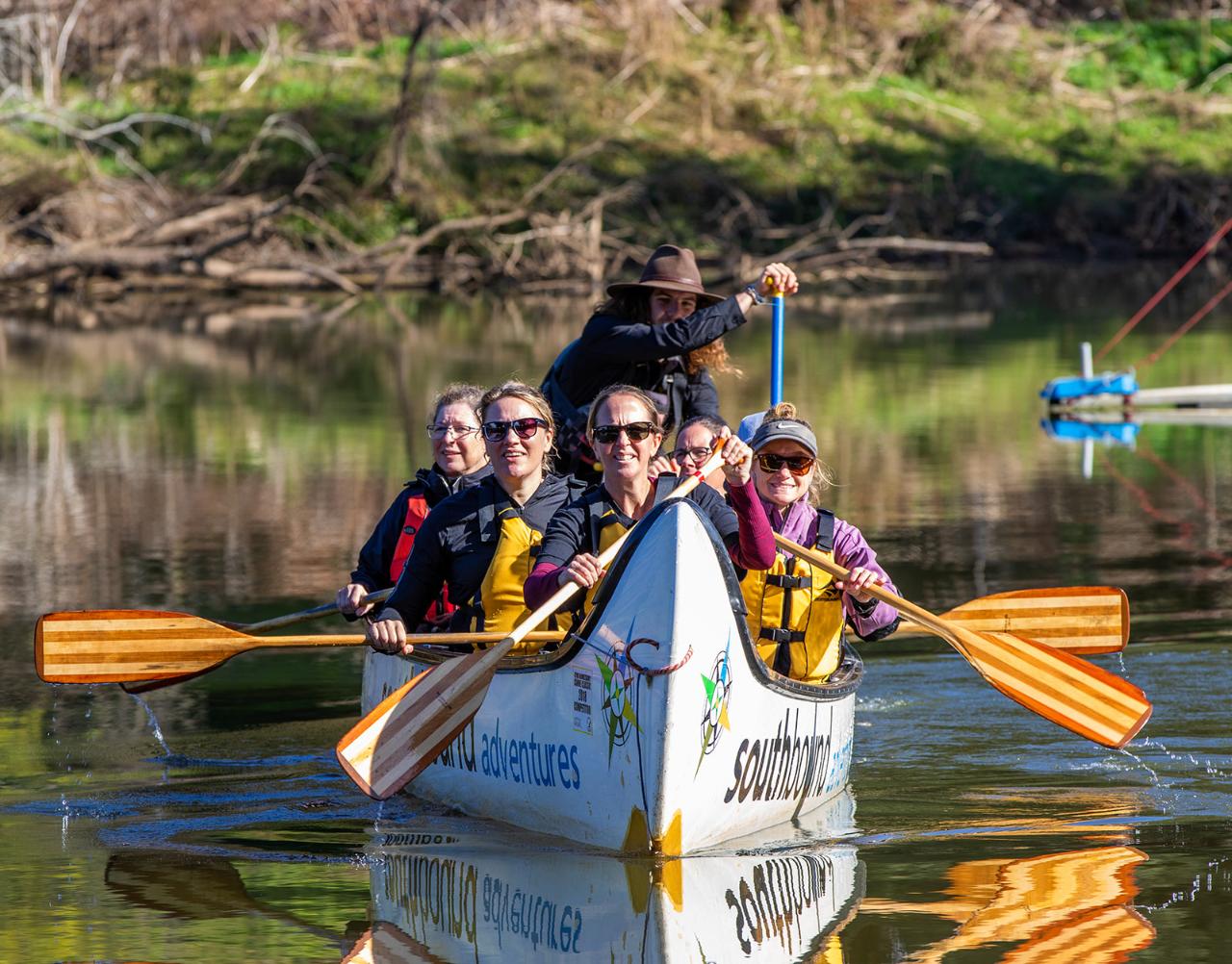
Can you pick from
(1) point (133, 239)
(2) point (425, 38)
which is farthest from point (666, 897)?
(2) point (425, 38)

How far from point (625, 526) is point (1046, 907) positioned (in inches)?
67.4

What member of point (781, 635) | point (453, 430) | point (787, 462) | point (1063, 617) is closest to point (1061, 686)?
point (1063, 617)

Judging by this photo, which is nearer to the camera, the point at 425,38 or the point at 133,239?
the point at 133,239

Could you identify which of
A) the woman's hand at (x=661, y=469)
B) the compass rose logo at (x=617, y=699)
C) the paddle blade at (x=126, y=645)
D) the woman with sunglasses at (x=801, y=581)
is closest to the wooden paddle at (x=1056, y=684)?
the woman with sunglasses at (x=801, y=581)

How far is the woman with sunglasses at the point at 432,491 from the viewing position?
7.42 m

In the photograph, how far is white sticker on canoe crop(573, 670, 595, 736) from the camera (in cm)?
601

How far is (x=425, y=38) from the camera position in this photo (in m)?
33.4

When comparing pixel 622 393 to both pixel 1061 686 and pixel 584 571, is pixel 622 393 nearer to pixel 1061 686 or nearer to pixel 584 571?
pixel 584 571

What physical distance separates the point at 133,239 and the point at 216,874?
22.0 m

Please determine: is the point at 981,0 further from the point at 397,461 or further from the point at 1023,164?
the point at 397,461

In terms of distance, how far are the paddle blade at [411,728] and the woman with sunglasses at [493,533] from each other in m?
0.21

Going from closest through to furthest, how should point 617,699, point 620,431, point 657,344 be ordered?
point 617,699
point 620,431
point 657,344

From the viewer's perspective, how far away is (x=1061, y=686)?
698cm

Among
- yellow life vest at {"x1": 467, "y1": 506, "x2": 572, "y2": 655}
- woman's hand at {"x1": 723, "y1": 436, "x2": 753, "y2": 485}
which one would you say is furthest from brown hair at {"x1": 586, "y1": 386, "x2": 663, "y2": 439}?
yellow life vest at {"x1": 467, "y1": 506, "x2": 572, "y2": 655}
